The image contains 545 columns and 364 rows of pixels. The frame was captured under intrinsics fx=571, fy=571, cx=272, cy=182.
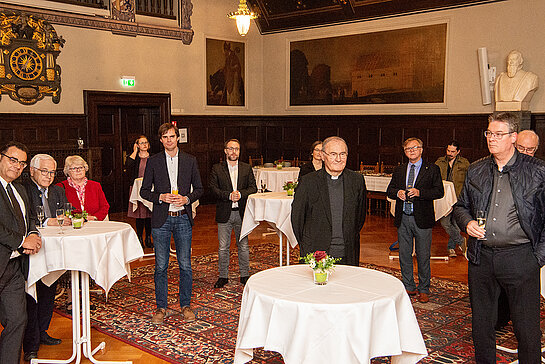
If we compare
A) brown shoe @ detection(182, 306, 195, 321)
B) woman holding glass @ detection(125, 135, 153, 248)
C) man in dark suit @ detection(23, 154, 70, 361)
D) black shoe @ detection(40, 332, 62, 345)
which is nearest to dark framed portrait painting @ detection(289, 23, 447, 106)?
woman holding glass @ detection(125, 135, 153, 248)

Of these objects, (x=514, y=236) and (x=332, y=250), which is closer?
(x=514, y=236)

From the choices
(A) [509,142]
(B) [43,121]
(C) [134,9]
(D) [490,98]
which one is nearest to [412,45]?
(D) [490,98]

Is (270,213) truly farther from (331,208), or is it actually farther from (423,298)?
(331,208)

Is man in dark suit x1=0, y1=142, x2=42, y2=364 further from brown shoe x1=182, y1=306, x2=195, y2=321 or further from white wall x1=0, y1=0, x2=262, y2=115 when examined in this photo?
white wall x1=0, y1=0, x2=262, y2=115

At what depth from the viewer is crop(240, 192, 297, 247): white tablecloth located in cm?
735

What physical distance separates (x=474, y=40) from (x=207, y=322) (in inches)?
348

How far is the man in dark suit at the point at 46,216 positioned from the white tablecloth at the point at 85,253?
318mm

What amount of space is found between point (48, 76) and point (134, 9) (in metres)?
2.72

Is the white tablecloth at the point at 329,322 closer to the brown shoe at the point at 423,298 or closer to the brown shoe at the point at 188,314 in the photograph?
the brown shoe at the point at 188,314

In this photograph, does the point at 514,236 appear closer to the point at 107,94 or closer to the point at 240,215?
the point at 240,215

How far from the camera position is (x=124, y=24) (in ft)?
43.3

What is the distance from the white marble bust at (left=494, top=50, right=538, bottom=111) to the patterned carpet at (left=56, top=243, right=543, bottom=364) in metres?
4.78

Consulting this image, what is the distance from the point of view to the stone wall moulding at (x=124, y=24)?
38.9 ft

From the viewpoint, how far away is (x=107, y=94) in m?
13.0
